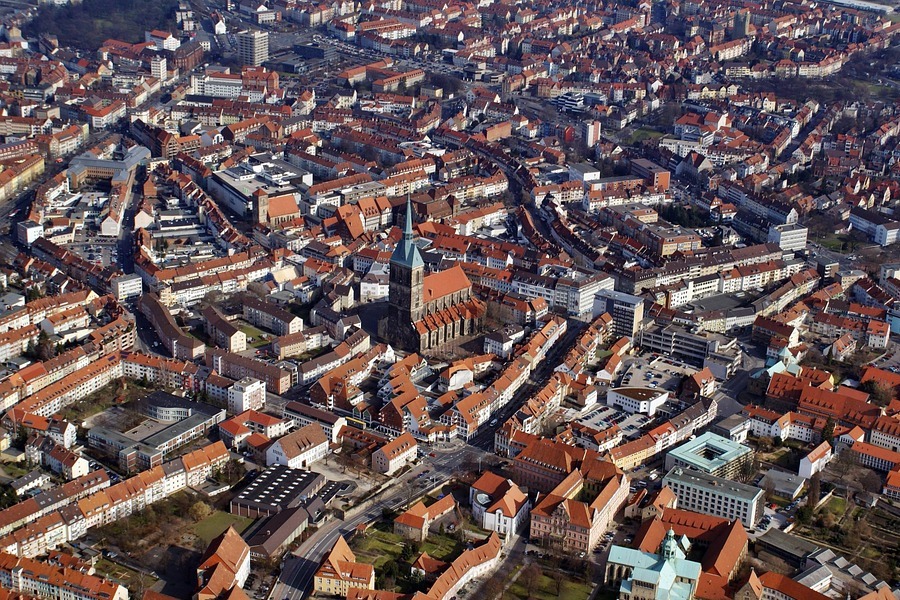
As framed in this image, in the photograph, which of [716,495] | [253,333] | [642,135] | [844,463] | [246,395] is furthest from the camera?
[642,135]

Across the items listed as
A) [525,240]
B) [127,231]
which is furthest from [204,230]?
[525,240]

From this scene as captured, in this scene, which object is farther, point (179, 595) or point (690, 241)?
point (690, 241)

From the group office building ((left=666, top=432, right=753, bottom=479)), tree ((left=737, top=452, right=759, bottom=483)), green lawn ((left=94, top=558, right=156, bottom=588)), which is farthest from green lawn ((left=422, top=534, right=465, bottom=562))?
tree ((left=737, top=452, right=759, bottom=483))

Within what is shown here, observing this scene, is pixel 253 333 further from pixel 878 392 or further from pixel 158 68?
pixel 158 68

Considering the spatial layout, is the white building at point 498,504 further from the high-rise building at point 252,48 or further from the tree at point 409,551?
the high-rise building at point 252,48

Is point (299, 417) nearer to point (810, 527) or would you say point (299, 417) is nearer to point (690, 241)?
point (810, 527)

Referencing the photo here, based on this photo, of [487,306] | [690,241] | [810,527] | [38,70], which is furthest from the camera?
[38,70]

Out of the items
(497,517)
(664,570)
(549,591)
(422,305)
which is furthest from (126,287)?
(664,570)
